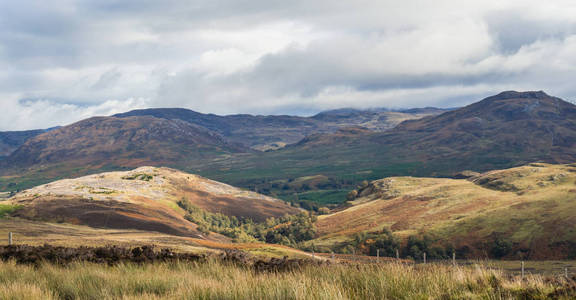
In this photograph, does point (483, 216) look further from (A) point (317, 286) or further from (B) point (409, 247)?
(A) point (317, 286)

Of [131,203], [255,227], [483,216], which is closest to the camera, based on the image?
[483,216]

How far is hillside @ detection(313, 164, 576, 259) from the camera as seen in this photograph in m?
87.9

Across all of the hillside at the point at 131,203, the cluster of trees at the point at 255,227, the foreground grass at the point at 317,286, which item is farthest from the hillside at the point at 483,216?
the foreground grass at the point at 317,286

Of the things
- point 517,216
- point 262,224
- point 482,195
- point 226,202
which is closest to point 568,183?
point 482,195

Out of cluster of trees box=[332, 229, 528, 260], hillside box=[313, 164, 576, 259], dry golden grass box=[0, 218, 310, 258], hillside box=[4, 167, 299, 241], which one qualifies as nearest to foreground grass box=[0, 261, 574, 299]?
dry golden grass box=[0, 218, 310, 258]

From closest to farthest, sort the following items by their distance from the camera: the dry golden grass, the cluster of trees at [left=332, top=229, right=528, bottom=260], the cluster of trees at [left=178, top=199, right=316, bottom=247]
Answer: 1. the dry golden grass
2. the cluster of trees at [left=332, top=229, right=528, bottom=260]
3. the cluster of trees at [left=178, top=199, right=316, bottom=247]

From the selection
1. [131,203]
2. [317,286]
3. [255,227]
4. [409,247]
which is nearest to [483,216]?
[409,247]

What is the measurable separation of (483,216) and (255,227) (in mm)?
72667

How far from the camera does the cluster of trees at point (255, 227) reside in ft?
396

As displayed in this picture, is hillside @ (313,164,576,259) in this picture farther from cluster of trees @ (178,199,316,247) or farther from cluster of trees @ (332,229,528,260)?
cluster of trees @ (178,199,316,247)

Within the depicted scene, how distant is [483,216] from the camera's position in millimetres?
104812

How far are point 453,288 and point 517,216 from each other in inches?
4098

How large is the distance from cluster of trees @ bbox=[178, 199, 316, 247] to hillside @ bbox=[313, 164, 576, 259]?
5.33m

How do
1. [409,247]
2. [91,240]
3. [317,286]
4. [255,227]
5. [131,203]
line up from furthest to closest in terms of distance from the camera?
[255,227]
[131,203]
[409,247]
[91,240]
[317,286]
